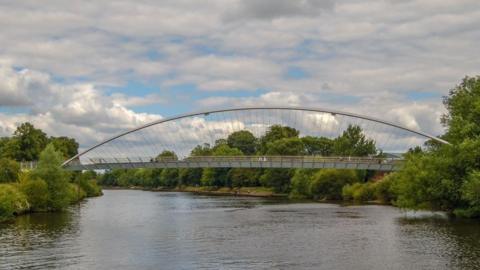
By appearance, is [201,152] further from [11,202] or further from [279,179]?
[11,202]

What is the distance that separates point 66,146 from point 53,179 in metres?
46.0

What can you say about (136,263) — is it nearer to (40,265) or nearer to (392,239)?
(40,265)

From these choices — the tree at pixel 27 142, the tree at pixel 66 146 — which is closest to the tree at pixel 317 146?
the tree at pixel 66 146

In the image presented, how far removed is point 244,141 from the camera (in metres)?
162

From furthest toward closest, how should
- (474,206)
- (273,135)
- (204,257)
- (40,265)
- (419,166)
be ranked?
1. (273,135)
2. (419,166)
3. (474,206)
4. (204,257)
5. (40,265)

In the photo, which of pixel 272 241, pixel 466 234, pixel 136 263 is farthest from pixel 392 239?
pixel 136 263

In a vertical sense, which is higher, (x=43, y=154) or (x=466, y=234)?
(x=43, y=154)

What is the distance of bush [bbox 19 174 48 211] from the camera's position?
6706 cm

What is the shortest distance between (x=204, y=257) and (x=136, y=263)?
4.11m

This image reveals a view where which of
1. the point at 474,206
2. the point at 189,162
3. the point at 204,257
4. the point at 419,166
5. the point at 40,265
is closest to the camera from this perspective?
the point at 40,265

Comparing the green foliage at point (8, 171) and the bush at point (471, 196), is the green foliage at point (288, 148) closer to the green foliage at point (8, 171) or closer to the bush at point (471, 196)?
the green foliage at point (8, 171)

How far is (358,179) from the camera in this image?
101312mm

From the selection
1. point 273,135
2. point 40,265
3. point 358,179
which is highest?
point 273,135

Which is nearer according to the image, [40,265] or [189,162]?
[40,265]
